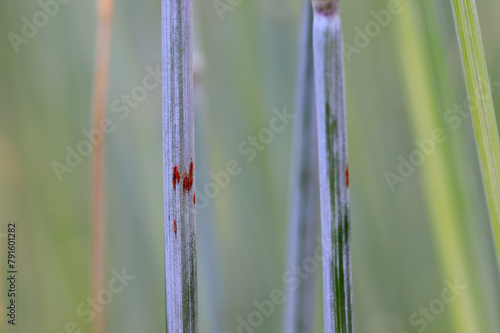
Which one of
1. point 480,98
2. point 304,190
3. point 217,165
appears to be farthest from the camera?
point 217,165

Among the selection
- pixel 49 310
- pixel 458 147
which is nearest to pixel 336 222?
pixel 458 147

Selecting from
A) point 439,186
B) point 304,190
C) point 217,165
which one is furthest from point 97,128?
point 439,186

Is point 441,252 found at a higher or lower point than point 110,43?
lower

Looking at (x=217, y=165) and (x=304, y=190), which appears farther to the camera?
(x=217, y=165)

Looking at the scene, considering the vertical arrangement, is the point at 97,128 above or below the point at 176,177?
above

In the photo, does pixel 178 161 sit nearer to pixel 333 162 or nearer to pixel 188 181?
pixel 188 181

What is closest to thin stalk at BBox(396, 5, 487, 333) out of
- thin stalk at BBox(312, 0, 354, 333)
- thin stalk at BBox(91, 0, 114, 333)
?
thin stalk at BBox(312, 0, 354, 333)

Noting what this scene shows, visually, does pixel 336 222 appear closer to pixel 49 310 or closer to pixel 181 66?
pixel 181 66
